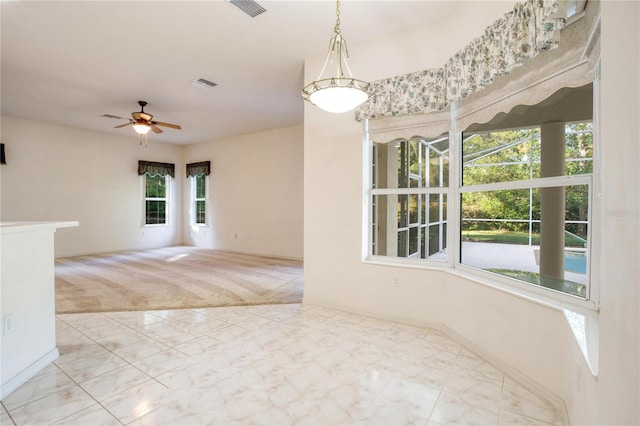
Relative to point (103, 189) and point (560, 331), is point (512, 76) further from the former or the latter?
point (103, 189)

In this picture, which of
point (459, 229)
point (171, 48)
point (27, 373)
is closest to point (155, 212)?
point (171, 48)

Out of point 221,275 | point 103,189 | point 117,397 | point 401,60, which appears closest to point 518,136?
point 401,60

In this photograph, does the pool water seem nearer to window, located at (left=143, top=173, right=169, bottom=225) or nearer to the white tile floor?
the white tile floor

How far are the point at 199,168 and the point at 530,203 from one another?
25.9 feet

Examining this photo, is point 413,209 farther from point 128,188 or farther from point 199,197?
point 128,188

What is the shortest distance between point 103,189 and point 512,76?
8.17 m

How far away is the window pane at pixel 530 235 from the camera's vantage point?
6.23 feet

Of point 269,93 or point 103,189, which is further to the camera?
point 103,189

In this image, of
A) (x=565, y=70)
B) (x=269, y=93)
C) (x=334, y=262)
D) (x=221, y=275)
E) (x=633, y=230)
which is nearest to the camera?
(x=633, y=230)

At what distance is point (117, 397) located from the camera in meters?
1.91

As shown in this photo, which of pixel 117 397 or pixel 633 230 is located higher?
pixel 633 230

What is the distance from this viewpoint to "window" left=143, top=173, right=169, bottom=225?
27.0 ft

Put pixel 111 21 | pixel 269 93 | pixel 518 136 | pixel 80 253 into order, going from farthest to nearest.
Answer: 1. pixel 80 253
2. pixel 269 93
3. pixel 111 21
4. pixel 518 136

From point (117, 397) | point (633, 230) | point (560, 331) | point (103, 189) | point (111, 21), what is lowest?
point (117, 397)
